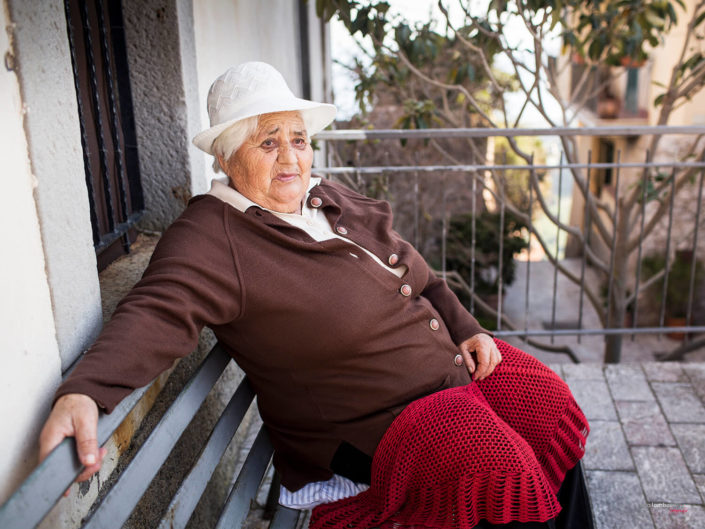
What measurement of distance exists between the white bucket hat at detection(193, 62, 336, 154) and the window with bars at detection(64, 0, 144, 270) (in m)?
0.49

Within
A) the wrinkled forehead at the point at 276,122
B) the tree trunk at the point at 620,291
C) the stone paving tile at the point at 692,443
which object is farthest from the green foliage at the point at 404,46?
the stone paving tile at the point at 692,443

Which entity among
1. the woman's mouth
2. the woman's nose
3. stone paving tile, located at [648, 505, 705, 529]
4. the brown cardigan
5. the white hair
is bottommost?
stone paving tile, located at [648, 505, 705, 529]

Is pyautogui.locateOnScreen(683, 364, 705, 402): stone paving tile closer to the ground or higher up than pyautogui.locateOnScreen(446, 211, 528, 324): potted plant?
higher up

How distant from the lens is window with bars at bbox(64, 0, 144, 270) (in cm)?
205

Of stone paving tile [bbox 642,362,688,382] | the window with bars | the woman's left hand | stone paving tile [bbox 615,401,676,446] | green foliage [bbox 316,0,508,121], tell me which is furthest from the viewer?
green foliage [bbox 316,0,508,121]

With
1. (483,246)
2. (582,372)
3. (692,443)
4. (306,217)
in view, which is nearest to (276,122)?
(306,217)

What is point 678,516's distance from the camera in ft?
7.81

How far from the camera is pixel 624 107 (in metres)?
12.3

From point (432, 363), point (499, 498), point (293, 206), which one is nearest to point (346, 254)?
point (293, 206)

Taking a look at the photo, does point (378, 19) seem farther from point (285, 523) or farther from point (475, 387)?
point (285, 523)

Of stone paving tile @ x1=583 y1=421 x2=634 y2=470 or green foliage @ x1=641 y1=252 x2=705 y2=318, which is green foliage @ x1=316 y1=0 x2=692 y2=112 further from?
green foliage @ x1=641 y1=252 x2=705 y2=318

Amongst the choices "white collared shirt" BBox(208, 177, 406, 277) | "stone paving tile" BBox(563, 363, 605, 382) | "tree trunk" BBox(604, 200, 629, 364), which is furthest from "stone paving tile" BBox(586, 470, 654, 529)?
"tree trunk" BBox(604, 200, 629, 364)

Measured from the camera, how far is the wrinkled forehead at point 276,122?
174 cm

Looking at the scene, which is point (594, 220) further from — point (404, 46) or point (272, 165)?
point (272, 165)
